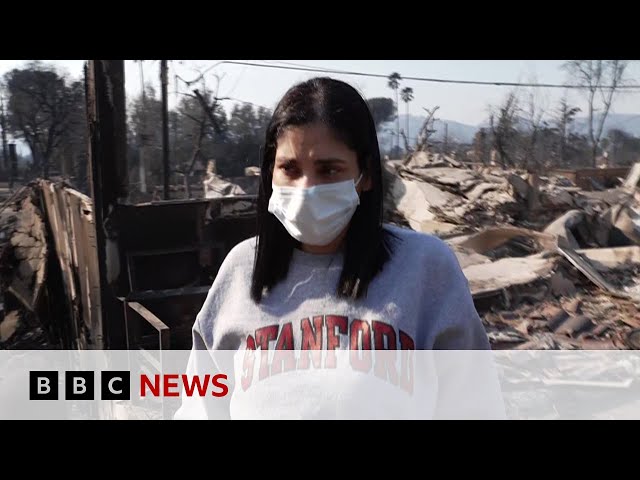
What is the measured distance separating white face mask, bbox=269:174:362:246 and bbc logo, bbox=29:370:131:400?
5.42 ft

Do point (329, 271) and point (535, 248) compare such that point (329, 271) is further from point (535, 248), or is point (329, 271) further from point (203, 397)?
point (535, 248)

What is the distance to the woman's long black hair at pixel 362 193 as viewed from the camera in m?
1.34

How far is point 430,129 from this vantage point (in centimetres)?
1731

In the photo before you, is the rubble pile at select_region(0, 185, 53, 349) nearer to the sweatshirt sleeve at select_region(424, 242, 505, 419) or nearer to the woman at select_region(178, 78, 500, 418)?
the woman at select_region(178, 78, 500, 418)

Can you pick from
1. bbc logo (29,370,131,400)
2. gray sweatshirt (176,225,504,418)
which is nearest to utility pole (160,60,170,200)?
bbc logo (29,370,131,400)

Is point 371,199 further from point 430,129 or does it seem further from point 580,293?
point 430,129

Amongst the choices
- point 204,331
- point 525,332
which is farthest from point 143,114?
point 204,331

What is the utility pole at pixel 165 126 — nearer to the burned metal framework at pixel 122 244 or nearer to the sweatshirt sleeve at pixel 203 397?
the burned metal framework at pixel 122 244

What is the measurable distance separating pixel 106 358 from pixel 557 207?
9651 mm

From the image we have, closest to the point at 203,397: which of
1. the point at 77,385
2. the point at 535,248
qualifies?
the point at 77,385

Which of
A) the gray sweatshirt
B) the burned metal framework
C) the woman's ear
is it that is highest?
the woman's ear

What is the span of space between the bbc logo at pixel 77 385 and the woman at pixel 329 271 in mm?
1562

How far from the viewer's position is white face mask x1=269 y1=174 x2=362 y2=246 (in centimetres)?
142

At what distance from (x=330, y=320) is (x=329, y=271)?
0.42 ft
